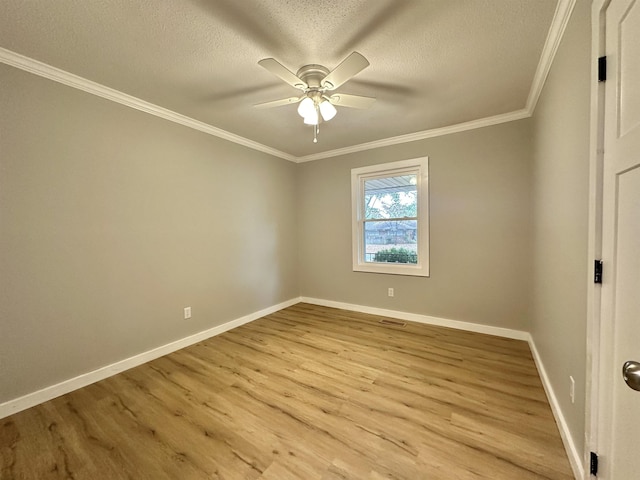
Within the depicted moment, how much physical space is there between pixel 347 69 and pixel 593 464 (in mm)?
2347

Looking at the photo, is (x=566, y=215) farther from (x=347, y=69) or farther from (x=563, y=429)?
(x=347, y=69)

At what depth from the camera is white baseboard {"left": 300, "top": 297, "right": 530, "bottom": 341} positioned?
2918mm

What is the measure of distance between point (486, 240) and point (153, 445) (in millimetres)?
3572

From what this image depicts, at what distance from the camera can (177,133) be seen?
2779 mm

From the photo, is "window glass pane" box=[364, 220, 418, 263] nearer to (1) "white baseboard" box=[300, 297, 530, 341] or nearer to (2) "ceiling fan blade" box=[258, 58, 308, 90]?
(1) "white baseboard" box=[300, 297, 530, 341]

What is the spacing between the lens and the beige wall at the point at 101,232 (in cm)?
182

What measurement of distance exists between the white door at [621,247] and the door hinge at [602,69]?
0.9 inches

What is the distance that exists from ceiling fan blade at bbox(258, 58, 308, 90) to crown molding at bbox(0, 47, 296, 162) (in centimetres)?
158

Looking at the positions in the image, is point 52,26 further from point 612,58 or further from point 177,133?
point 612,58

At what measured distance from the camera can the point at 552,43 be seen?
1671mm

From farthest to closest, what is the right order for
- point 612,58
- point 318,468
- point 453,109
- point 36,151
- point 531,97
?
point 453,109
point 531,97
point 36,151
point 318,468
point 612,58

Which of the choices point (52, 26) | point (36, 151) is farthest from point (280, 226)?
point (52, 26)

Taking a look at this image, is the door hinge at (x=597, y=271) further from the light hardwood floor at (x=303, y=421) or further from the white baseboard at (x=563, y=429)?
the light hardwood floor at (x=303, y=421)

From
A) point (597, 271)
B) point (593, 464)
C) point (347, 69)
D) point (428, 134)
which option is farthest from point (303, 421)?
point (428, 134)
